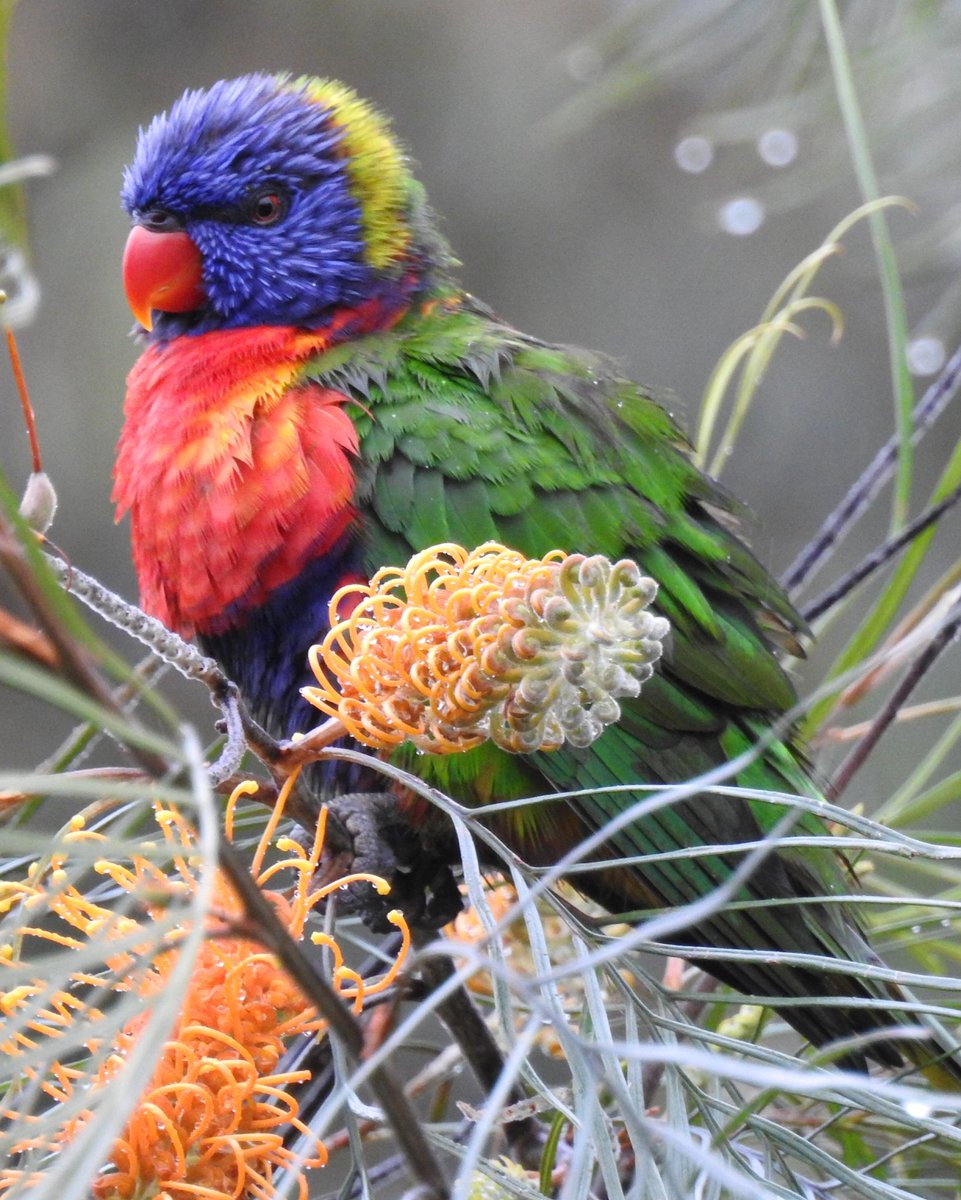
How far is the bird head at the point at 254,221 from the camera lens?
145 cm

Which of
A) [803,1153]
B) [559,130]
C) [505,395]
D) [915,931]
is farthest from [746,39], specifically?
[803,1153]

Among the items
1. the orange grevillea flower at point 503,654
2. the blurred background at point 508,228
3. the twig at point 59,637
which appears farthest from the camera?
the blurred background at point 508,228

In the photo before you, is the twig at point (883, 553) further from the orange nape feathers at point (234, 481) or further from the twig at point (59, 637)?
the twig at point (59, 637)

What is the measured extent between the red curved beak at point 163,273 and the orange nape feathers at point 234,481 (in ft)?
0.49

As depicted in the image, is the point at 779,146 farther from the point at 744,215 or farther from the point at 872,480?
the point at 872,480

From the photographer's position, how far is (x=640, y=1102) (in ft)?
1.94

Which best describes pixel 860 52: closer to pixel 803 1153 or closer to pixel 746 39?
pixel 746 39

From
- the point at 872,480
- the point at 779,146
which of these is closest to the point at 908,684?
the point at 872,480

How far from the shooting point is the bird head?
1454 mm

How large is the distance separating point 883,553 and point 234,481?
0.58 metres

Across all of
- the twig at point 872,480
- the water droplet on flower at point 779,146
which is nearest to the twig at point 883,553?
the twig at point 872,480

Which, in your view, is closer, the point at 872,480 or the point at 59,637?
the point at 59,637

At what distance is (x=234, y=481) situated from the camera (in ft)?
3.86

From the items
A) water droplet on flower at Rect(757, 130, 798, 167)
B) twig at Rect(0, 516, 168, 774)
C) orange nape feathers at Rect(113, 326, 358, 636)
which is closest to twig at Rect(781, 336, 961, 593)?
orange nape feathers at Rect(113, 326, 358, 636)
